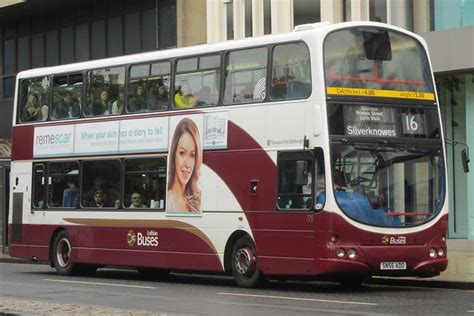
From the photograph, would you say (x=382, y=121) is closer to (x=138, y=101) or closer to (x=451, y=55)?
(x=138, y=101)

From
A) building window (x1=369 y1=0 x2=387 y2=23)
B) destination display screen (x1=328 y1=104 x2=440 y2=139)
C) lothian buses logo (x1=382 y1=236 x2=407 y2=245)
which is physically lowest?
lothian buses logo (x1=382 y1=236 x2=407 y2=245)

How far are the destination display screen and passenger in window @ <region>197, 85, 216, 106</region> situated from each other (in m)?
3.06

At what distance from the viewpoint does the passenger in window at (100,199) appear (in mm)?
21844

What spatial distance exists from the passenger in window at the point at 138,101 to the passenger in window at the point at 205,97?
164 cm

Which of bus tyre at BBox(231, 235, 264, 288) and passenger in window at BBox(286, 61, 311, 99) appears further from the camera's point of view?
bus tyre at BBox(231, 235, 264, 288)

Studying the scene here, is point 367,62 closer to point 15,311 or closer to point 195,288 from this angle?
point 195,288

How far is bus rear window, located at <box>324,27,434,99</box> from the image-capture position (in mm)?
17250

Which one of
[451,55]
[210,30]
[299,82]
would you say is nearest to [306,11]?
[210,30]

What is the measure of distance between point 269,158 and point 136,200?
4.01 m

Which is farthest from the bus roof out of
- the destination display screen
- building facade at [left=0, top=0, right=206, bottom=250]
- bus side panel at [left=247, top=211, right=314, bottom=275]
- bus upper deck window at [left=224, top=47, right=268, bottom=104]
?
building facade at [left=0, top=0, right=206, bottom=250]

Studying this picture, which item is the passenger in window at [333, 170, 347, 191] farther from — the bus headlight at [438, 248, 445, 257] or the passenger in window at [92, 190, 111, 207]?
the passenger in window at [92, 190, 111, 207]

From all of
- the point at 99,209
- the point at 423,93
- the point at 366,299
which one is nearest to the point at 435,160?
the point at 423,93

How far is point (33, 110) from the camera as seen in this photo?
946 inches

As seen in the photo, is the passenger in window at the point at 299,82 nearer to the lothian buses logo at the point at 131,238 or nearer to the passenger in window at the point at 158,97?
the passenger in window at the point at 158,97
